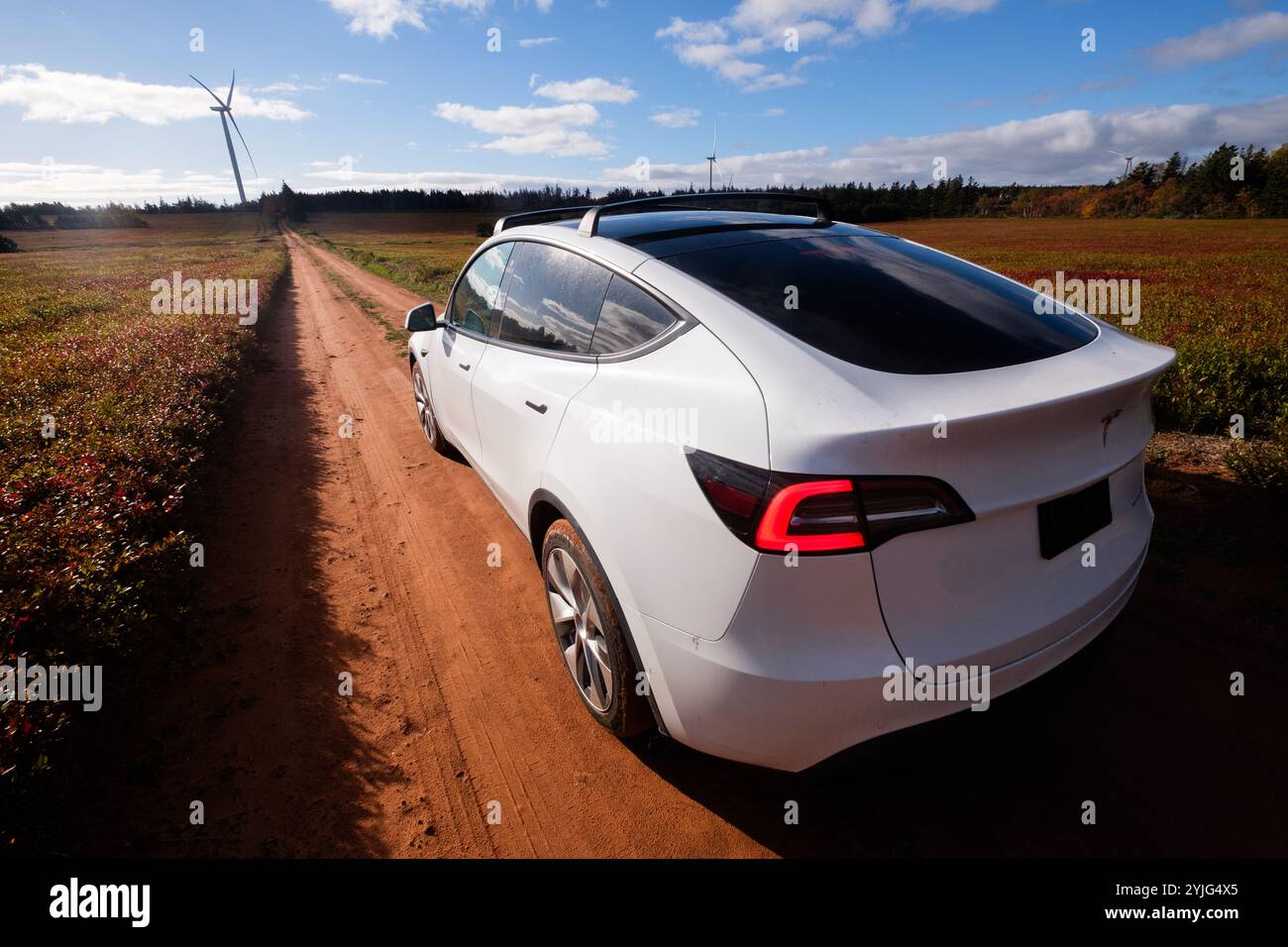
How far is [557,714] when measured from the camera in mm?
2660

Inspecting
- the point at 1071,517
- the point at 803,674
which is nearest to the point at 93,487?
A: the point at 803,674

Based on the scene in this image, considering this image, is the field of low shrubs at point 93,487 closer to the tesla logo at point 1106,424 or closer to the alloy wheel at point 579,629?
the alloy wheel at point 579,629

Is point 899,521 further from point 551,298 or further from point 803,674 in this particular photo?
point 551,298

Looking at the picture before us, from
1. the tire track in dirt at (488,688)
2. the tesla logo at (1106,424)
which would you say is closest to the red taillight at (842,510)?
the tesla logo at (1106,424)

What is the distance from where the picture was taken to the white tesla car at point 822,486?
1538 millimetres

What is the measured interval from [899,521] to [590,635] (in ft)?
4.36

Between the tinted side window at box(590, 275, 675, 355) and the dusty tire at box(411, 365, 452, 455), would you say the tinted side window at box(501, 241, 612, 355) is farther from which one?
the dusty tire at box(411, 365, 452, 455)

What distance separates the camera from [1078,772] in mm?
2240

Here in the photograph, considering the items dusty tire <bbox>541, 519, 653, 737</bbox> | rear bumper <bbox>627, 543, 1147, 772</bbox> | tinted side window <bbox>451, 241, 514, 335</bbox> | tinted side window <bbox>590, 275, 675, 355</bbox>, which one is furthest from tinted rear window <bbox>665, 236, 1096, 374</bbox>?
tinted side window <bbox>451, 241, 514, 335</bbox>

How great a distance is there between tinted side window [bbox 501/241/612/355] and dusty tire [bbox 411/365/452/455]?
2011mm

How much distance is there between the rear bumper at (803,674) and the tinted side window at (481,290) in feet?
8.71

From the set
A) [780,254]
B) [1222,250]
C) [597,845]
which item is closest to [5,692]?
[597,845]

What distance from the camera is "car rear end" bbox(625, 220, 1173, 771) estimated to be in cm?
152
